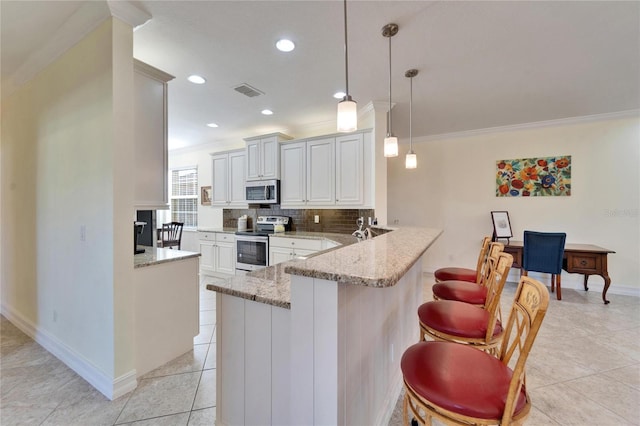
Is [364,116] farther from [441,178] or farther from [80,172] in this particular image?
[80,172]

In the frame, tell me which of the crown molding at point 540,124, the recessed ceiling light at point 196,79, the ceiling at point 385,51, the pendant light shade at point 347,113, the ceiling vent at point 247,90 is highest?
the ceiling vent at point 247,90

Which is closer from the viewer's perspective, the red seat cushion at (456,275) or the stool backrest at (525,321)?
the stool backrest at (525,321)

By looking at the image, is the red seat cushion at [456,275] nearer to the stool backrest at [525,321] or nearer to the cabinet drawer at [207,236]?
the stool backrest at [525,321]

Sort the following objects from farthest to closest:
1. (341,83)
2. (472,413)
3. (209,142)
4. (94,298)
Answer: (209,142)
(341,83)
(94,298)
(472,413)

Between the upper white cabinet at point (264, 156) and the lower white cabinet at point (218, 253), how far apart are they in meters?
1.25

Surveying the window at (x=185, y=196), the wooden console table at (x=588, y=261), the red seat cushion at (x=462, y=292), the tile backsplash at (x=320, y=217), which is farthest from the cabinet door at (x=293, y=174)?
the wooden console table at (x=588, y=261)

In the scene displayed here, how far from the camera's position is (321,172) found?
13.9 feet

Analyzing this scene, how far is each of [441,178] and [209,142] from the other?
5.02 metres

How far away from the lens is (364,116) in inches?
155

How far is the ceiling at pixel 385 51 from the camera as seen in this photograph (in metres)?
1.92

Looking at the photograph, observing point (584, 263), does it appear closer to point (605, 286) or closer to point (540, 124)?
point (605, 286)

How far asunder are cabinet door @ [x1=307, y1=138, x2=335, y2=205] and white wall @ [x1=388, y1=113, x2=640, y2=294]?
2.00 meters

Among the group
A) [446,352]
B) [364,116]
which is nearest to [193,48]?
[364,116]

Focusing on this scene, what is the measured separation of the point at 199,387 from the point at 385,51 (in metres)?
3.16
